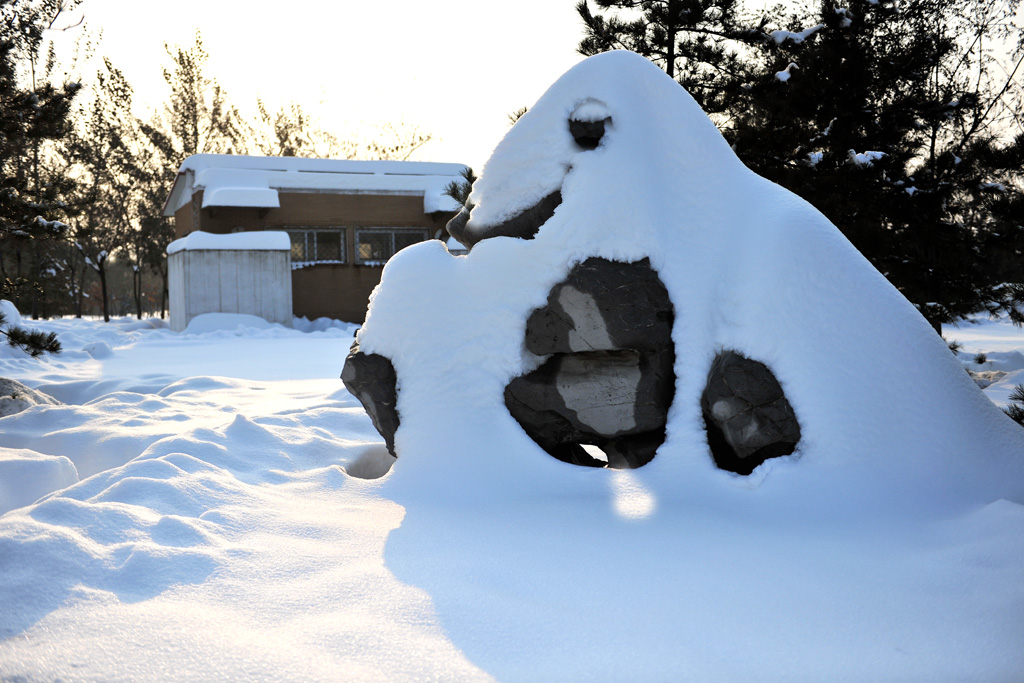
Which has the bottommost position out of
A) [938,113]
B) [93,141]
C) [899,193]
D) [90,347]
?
[90,347]

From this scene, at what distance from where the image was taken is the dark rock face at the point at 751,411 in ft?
10.2

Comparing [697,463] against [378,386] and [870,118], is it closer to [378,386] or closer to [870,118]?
[378,386]

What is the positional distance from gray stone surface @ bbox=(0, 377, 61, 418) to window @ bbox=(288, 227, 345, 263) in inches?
506

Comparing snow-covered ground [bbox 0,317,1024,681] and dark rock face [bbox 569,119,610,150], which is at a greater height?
dark rock face [bbox 569,119,610,150]

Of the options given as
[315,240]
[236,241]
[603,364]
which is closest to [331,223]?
[315,240]

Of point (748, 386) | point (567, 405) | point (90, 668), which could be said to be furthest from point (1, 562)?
point (748, 386)

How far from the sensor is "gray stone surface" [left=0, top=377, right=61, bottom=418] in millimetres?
5566

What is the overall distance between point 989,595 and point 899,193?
820 centimetres

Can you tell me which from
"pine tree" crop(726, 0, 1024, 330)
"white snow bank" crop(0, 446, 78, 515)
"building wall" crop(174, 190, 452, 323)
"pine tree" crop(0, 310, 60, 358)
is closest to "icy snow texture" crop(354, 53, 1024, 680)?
"white snow bank" crop(0, 446, 78, 515)

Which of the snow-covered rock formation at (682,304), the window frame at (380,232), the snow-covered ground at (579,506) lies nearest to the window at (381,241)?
the window frame at (380,232)

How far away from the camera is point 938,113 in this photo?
9.20m

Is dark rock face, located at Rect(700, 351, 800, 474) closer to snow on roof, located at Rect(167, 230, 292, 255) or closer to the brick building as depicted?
the brick building

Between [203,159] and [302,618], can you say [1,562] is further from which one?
[203,159]

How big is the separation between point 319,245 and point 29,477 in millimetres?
15986
